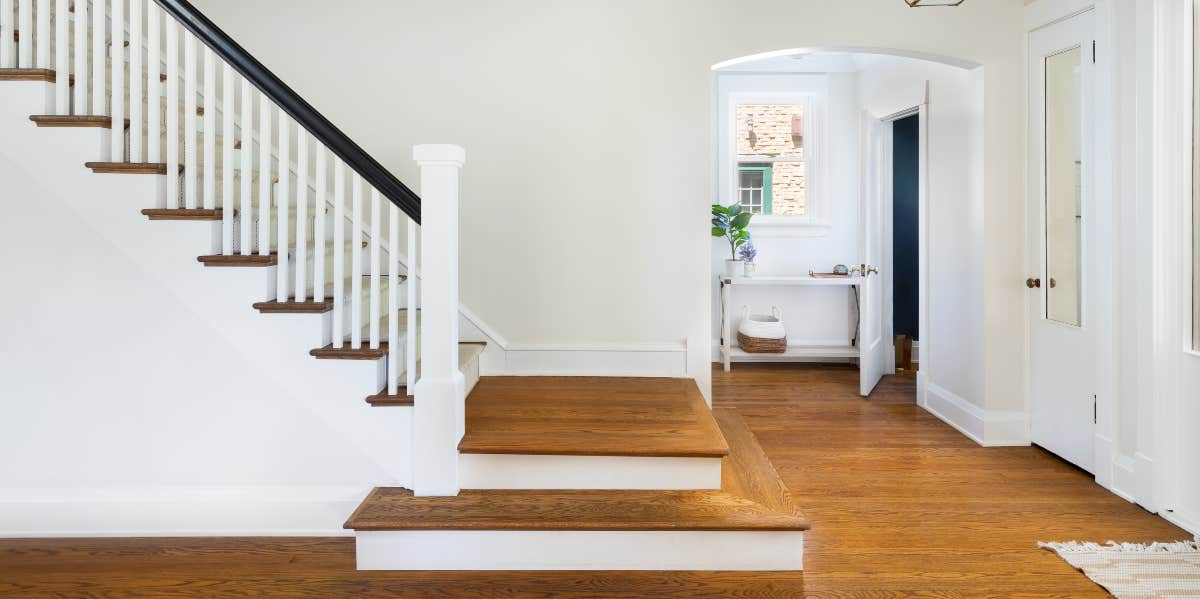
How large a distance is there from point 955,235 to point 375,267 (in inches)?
127

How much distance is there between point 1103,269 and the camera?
2986mm

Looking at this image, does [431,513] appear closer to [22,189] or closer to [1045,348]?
[22,189]

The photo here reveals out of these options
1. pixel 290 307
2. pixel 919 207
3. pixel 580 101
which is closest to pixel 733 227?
pixel 919 207

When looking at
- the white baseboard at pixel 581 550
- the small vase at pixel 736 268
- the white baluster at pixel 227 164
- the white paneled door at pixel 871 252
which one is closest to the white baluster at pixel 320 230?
the white baluster at pixel 227 164

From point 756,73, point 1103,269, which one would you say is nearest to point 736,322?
point 756,73

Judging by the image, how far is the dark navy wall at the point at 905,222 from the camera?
605 centimetres

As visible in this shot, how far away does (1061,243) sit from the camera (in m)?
3.35

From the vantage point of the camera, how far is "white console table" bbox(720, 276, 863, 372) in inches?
213

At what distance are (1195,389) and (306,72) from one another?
4274mm

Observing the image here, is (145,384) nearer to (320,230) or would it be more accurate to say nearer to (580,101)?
(320,230)

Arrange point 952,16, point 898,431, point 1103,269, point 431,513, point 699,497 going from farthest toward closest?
point 898,431 < point 952,16 < point 1103,269 < point 699,497 < point 431,513

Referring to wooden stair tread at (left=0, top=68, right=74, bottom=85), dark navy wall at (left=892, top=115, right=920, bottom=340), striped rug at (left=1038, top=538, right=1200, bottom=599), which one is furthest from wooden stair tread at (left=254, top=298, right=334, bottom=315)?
→ dark navy wall at (left=892, top=115, right=920, bottom=340)

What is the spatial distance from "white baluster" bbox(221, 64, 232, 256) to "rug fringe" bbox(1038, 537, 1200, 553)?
316cm

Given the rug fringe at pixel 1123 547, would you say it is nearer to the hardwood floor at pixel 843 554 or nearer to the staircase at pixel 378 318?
the hardwood floor at pixel 843 554
